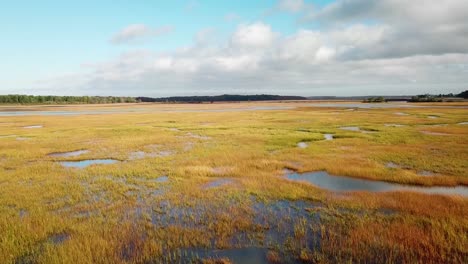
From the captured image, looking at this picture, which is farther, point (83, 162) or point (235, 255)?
point (83, 162)

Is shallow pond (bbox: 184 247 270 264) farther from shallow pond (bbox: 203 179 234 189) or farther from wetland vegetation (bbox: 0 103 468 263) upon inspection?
shallow pond (bbox: 203 179 234 189)

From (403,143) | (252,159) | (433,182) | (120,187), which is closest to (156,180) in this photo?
(120,187)

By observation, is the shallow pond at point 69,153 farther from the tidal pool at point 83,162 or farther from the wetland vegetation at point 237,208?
the tidal pool at point 83,162

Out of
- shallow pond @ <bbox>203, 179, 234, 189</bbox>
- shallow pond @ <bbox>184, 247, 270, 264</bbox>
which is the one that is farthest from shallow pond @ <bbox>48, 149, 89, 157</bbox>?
shallow pond @ <bbox>184, 247, 270, 264</bbox>

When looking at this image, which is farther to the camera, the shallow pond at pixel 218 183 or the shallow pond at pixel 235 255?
the shallow pond at pixel 218 183

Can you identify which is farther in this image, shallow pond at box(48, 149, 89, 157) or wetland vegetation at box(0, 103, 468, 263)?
shallow pond at box(48, 149, 89, 157)

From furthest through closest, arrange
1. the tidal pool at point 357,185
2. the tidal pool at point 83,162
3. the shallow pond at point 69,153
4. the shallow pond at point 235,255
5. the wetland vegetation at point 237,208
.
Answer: the shallow pond at point 69,153, the tidal pool at point 83,162, the tidal pool at point 357,185, the wetland vegetation at point 237,208, the shallow pond at point 235,255

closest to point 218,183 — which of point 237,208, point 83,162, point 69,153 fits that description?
point 237,208

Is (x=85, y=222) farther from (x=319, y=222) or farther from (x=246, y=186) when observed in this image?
(x=319, y=222)

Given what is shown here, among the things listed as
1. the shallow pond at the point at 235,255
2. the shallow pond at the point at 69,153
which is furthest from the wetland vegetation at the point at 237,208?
the shallow pond at the point at 69,153

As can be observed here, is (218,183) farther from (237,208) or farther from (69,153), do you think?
(69,153)
